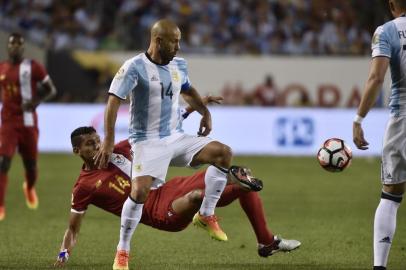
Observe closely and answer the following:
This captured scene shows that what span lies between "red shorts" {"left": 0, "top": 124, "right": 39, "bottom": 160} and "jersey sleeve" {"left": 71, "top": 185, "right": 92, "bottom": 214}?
425 cm

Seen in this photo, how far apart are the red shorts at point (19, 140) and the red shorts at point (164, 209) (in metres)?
4.34

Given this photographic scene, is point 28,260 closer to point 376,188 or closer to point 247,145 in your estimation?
point 376,188

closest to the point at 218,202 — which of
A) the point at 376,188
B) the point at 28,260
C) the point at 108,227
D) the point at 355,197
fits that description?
the point at 28,260

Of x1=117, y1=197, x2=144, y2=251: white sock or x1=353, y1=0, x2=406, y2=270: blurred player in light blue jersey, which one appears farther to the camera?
x1=117, y1=197, x2=144, y2=251: white sock

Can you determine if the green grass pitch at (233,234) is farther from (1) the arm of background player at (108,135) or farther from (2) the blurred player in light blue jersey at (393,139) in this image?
(1) the arm of background player at (108,135)

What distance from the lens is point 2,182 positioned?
11523mm

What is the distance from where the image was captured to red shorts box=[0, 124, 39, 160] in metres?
11.8

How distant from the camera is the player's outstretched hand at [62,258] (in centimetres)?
746

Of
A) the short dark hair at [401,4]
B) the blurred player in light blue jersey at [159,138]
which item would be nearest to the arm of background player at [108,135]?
the blurred player in light blue jersey at [159,138]

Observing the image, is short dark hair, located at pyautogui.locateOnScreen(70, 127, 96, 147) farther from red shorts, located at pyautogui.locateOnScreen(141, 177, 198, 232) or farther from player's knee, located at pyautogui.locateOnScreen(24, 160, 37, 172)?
player's knee, located at pyautogui.locateOnScreen(24, 160, 37, 172)

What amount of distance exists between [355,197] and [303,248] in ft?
16.0

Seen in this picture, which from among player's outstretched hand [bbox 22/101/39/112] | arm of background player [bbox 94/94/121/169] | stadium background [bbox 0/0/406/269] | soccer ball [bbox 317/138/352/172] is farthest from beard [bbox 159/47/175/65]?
player's outstretched hand [bbox 22/101/39/112]

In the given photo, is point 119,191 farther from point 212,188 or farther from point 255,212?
point 255,212

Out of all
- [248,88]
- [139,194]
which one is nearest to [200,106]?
[139,194]
